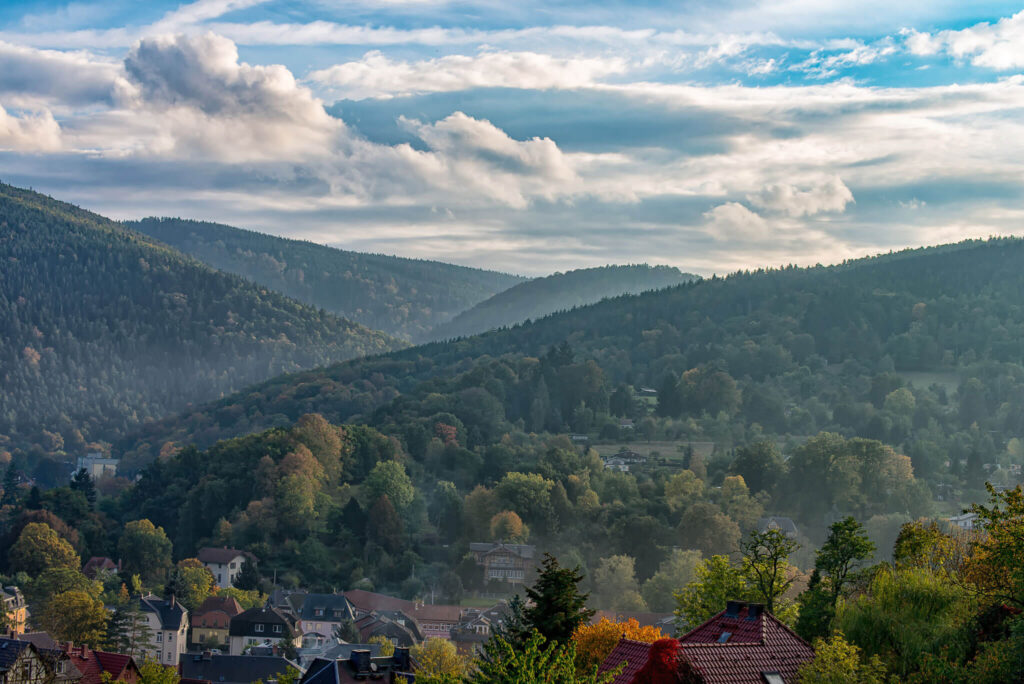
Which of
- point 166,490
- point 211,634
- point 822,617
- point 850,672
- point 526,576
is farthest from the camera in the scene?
point 166,490

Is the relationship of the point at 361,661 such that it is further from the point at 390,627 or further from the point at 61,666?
the point at 390,627

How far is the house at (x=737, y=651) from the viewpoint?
102ft

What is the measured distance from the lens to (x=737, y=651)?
3219 centimetres

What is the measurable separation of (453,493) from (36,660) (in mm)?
99894

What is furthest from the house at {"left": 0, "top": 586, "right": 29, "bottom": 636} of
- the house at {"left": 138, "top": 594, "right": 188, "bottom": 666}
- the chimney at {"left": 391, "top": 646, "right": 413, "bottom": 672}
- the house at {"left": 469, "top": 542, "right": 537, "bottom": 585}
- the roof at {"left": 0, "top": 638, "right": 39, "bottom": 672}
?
the house at {"left": 469, "top": 542, "right": 537, "bottom": 585}

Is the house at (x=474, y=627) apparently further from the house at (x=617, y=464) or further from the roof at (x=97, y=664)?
the house at (x=617, y=464)

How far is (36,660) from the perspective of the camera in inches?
1967

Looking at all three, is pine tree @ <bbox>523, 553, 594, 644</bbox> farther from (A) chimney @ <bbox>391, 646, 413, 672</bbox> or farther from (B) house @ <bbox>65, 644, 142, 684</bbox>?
(B) house @ <bbox>65, 644, 142, 684</bbox>

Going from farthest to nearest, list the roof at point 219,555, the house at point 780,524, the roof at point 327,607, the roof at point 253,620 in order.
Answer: the house at point 780,524 < the roof at point 219,555 < the roof at point 327,607 < the roof at point 253,620

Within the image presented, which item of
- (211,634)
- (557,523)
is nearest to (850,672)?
(211,634)

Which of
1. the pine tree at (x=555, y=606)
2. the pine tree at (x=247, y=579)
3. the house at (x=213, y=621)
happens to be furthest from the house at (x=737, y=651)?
the pine tree at (x=247, y=579)

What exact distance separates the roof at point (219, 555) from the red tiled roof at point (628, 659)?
106m

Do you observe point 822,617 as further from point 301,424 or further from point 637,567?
point 301,424

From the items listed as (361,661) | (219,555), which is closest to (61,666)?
(361,661)
